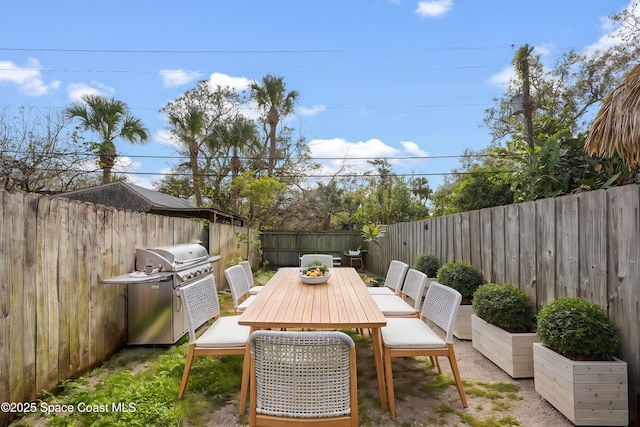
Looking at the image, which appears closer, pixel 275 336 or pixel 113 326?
pixel 275 336

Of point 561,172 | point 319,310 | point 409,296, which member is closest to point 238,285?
point 319,310

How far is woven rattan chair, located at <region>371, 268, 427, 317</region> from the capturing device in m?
3.17

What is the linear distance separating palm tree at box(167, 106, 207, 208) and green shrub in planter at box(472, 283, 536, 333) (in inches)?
446

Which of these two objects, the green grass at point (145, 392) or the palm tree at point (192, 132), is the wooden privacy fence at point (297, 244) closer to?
the palm tree at point (192, 132)

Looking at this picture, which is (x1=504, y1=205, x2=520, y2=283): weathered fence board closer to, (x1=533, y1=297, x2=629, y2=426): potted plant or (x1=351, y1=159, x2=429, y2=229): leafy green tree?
(x1=533, y1=297, x2=629, y2=426): potted plant

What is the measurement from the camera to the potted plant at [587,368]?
1998 mm

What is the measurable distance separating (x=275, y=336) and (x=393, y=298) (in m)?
2.51

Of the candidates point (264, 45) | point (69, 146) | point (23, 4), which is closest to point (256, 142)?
point (264, 45)

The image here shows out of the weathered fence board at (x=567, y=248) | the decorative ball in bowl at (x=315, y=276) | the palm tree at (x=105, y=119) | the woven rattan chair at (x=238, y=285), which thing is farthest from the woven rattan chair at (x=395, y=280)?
the palm tree at (x=105, y=119)

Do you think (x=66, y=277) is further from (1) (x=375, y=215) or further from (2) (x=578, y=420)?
(1) (x=375, y=215)

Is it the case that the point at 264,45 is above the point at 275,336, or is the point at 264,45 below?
above

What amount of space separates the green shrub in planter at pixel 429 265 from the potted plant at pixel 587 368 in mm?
3088

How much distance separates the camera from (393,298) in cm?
371

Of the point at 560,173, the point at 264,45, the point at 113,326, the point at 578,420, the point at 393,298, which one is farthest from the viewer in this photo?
the point at 264,45
